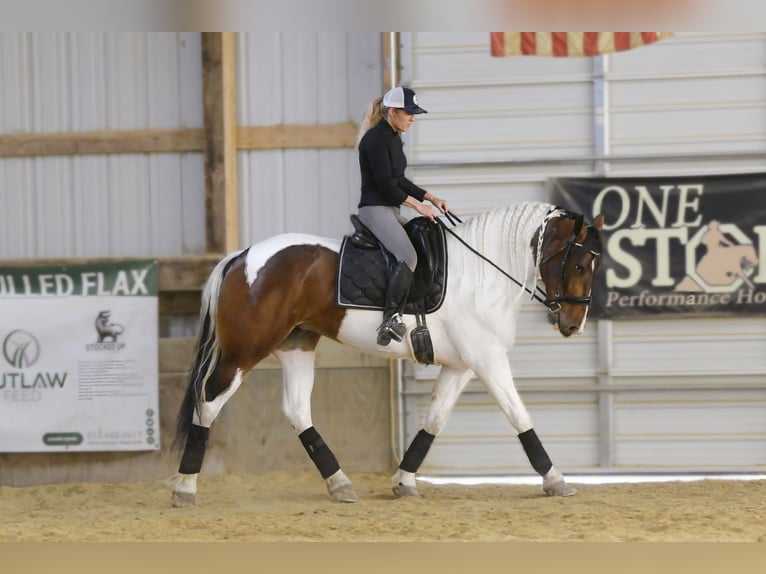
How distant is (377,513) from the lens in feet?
17.5

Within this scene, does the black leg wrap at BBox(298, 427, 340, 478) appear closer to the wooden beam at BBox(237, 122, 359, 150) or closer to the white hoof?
the white hoof

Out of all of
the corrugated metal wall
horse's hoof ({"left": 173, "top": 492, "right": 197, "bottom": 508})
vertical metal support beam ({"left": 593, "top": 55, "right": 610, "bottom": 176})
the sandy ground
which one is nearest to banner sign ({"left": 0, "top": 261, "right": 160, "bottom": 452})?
the sandy ground

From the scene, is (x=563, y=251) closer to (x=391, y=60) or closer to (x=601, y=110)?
(x=601, y=110)

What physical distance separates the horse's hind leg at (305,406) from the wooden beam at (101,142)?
213 cm

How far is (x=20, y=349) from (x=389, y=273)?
3.26 metres

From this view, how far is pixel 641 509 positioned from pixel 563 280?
4.43 ft

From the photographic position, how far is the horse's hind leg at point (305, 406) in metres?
5.81

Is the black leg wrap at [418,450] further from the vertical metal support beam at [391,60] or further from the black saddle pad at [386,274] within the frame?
the vertical metal support beam at [391,60]

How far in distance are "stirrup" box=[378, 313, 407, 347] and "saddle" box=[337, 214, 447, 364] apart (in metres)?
0.09

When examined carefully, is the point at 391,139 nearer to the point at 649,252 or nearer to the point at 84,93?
the point at 649,252

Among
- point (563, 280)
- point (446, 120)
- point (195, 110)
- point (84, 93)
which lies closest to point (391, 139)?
point (563, 280)

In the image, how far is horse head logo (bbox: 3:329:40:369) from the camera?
7.12 metres

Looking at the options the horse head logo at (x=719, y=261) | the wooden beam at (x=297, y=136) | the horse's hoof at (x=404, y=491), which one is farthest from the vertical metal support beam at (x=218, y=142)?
the horse head logo at (x=719, y=261)

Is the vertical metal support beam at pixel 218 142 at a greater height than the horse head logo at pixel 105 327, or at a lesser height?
greater
